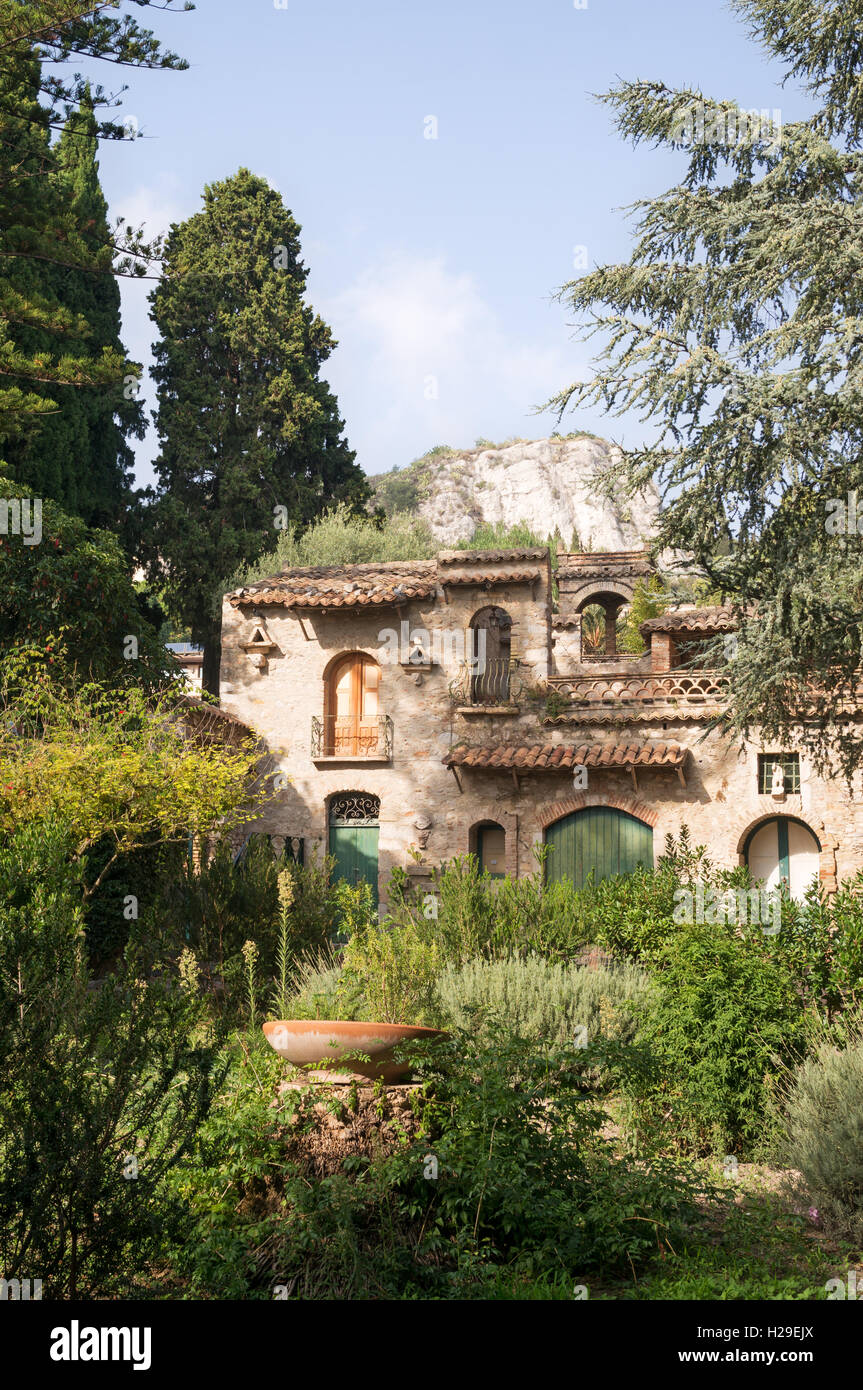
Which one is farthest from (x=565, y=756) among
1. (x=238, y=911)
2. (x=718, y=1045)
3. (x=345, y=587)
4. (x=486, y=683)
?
(x=718, y=1045)

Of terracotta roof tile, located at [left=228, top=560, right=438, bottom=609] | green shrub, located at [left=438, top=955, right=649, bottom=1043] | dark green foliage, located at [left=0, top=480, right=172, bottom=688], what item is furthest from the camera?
terracotta roof tile, located at [left=228, top=560, right=438, bottom=609]

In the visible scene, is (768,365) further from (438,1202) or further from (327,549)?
(327,549)

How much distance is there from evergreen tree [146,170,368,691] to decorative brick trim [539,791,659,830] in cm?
1093

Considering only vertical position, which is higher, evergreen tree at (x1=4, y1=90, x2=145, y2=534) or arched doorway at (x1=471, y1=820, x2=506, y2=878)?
evergreen tree at (x1=4, y1=90, x2=145, y2=534)

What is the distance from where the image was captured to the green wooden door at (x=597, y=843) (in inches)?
751

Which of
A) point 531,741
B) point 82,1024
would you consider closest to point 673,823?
point 531,741

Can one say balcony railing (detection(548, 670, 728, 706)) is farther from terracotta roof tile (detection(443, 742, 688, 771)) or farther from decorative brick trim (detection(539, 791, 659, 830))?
decorative brick trim (detection(539, 791, 659, 830))

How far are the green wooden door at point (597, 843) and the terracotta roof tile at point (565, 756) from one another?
981 millimetres

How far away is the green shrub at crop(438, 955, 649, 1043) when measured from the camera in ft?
29.6

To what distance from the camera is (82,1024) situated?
481 cm

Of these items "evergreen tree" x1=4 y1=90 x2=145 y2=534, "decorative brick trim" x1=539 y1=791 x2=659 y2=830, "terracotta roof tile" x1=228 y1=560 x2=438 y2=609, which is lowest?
"decorative brick trim" x1=539 y1=791 x2=659 y2=830

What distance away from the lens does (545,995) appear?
9.32m

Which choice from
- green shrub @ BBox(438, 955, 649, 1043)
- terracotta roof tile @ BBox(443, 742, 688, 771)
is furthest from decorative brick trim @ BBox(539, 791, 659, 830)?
green shrub @ BBox(438, 955, 649, 1043)

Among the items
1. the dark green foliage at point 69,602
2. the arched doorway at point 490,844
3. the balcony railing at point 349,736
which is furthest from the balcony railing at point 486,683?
the dark green foliage at point 69,602
